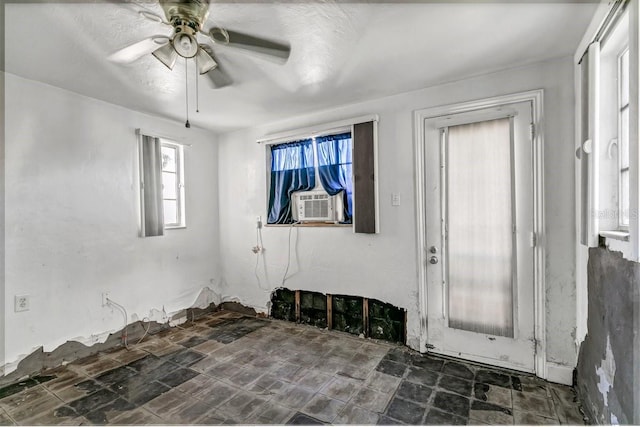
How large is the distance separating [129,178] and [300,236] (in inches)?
76.5

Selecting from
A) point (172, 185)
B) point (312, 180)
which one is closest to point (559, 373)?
point (312, 180)

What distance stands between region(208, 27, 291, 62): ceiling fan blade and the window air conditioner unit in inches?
65.3

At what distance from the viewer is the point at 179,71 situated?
7.48ft

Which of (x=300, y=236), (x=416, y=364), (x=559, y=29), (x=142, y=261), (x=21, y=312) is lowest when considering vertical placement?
(x=416, y=364)

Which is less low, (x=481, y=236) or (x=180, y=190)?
(x=180, y=190)

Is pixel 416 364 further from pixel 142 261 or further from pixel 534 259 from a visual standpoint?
pixel 142 261

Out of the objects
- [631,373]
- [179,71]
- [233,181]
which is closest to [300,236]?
[233,181]

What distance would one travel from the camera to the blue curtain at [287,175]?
3.40 meters

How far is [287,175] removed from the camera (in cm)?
355

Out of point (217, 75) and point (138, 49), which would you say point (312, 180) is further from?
point (138, 49)

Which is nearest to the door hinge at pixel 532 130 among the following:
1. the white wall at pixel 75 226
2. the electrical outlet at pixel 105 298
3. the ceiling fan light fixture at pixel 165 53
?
the ceiling fan light fixture at pixel 165 53

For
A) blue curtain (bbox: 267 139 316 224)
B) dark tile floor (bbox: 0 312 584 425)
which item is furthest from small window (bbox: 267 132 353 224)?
dark tile floor (bbox: 0 312 584 425)

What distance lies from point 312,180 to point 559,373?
2.76 meters

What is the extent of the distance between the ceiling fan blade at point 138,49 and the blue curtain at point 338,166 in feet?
6.04
